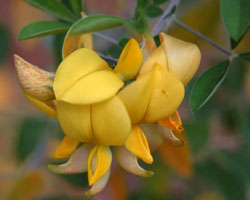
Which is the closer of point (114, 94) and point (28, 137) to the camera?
point (114, 94)

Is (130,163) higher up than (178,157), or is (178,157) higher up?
(130,163)

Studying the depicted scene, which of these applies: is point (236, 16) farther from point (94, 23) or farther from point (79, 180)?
point (79, 180)

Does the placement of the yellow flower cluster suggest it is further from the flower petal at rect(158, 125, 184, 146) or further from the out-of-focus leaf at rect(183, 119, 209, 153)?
the out-of-focus leaf at rect(183, 119, 209, 153)

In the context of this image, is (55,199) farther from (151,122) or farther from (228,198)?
(151,122)

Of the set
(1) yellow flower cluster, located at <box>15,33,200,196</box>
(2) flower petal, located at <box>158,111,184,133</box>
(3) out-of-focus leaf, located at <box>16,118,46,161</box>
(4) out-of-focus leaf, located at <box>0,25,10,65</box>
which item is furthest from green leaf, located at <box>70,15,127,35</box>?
(4) out-of-focus leaf, located at <box>0,25,10,65</box>

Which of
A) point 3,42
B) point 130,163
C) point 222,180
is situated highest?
point 130,163

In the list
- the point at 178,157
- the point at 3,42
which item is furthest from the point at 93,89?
the point at 3,42

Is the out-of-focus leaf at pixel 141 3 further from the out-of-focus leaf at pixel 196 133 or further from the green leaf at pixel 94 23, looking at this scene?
the out-of-focus leaf at pixel 196 133

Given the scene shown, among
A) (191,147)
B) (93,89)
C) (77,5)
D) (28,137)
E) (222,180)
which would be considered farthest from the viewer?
(28,137)
